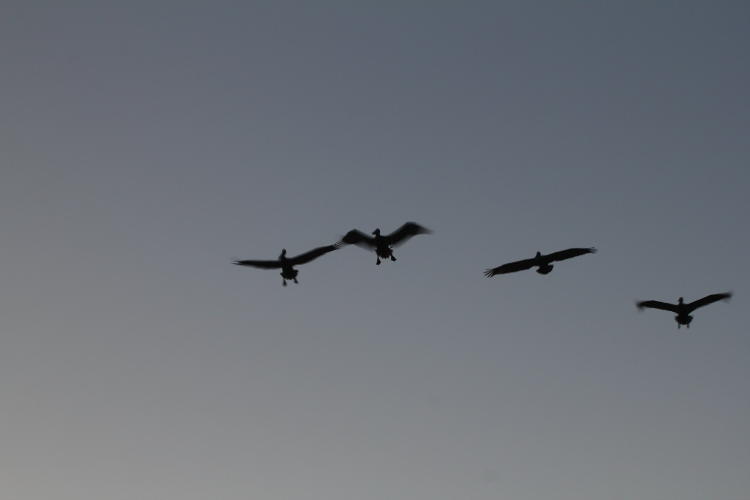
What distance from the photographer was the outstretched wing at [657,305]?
5566 centimetres

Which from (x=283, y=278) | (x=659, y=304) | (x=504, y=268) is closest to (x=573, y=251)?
(x=504, y=268)

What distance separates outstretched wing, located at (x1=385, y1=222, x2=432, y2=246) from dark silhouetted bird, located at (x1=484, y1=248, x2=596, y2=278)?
802 centimetres

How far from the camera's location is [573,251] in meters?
50.2

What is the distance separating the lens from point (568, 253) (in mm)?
50438

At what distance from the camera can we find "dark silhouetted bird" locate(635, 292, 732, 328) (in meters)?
54.0

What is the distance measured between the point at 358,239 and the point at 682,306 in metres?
20.4

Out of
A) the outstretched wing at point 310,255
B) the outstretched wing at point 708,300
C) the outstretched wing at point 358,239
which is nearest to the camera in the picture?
the outstretched wing at point 358,239

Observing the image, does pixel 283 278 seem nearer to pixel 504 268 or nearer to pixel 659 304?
pixel 504 268

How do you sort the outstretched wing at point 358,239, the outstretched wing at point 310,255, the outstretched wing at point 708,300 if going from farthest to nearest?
1. the outstretched wing at point 708,300
2. the outstretched wing at point 310,255
3. the outstretched wing at point 358,239

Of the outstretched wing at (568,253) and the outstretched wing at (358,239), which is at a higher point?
the outstretched wing at (568,253)

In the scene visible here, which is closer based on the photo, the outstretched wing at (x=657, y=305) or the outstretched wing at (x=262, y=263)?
the outstretched wing at (x=262, y=263)

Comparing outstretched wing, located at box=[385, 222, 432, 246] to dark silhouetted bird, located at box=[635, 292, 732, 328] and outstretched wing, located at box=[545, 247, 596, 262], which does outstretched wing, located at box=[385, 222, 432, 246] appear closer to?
outstretched wing, located at box=[545, 247, 596, 262]

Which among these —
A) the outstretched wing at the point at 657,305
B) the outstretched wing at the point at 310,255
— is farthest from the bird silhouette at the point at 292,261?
the outstretched wing at the point at 657,305

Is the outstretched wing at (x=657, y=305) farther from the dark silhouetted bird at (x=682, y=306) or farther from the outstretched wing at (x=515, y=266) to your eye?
the outstretched wing at (x=515, y=266)
